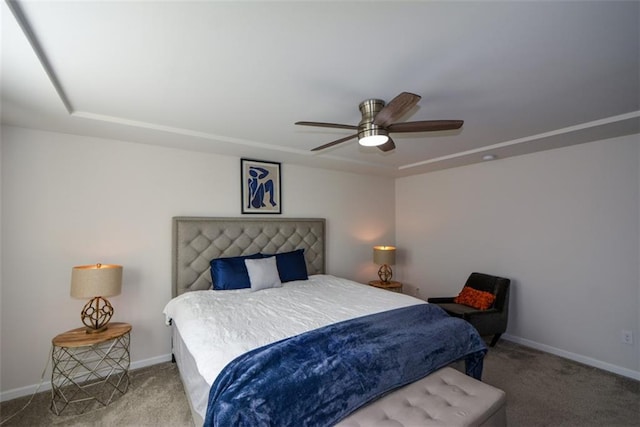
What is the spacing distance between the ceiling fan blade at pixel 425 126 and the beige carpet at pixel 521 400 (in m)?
2.23

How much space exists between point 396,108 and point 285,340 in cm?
158

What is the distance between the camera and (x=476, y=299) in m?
3.51

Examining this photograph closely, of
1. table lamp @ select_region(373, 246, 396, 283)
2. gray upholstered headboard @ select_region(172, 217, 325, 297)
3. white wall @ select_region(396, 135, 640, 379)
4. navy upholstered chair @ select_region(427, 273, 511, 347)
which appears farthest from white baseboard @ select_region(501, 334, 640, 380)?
gray upholstered headboard @ select_region(172, 217, 325, 297)

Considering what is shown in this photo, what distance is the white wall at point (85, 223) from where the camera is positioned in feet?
8.09

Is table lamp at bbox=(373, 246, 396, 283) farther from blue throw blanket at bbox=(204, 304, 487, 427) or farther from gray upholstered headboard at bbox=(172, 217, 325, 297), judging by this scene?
Answer: blue throw blanket at bbox=(204, 304, 487, 427)

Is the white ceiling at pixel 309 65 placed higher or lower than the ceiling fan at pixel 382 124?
higher

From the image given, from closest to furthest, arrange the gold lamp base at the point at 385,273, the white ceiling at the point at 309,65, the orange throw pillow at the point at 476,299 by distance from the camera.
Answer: the white ceiling at the point at 309,65, the orange throw pillow at the point at 476,299, the gold lamp base at the point at 385,273

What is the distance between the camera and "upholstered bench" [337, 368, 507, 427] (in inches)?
57.1

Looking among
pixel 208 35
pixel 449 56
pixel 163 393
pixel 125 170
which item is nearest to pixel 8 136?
pixel 125 170

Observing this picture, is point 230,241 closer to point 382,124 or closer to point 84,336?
point 84,336

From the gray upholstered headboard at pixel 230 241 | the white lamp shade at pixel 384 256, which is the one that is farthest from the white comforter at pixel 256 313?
the white lamp shade at pixel 384 256

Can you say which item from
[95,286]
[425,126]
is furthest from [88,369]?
[425,126]

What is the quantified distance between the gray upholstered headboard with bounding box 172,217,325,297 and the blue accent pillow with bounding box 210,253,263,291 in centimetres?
18

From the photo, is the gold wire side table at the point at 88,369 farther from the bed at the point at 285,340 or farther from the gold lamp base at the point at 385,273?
the gold lamp base at the point at 385,273
